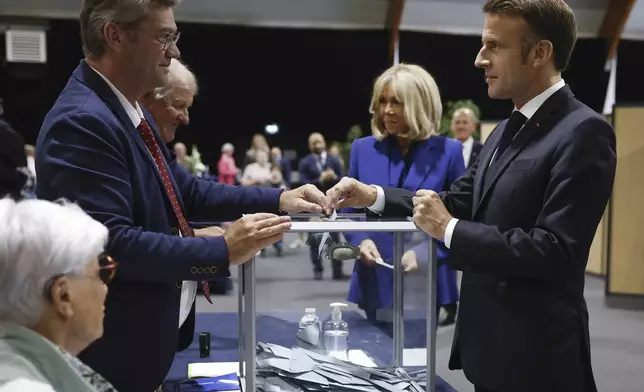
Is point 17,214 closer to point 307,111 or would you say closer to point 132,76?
point 132,76

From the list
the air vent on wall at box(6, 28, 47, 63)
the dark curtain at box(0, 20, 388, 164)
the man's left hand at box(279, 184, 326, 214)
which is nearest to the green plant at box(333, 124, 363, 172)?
the dark curtain at box(0, 20, 388, 164)

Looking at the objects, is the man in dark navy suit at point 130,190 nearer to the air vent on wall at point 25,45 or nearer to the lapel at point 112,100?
the lapel at point 112,100

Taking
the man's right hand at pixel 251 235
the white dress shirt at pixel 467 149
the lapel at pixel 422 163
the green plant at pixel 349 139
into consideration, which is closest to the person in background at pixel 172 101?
the lapel at pixel 422 163

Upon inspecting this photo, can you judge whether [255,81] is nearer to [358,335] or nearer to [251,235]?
[358,335]

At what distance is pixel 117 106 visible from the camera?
1.49 m

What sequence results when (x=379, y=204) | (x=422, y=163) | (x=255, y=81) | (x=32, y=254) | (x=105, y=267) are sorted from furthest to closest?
(x=255, y=81), (x=422, y=163), (x=379, y=204), (x=105, y=267), (x=32, y=254)

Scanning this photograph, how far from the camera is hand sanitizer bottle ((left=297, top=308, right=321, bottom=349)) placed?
5.55 feet

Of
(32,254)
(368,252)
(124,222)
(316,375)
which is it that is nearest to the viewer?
(32,254)

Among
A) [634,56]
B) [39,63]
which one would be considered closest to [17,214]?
[39,63]

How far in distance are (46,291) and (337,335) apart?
89cm

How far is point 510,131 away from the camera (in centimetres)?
162

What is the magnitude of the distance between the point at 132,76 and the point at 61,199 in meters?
0.43

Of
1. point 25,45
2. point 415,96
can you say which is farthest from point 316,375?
point 25,45

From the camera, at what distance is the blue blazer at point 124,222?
134cm
